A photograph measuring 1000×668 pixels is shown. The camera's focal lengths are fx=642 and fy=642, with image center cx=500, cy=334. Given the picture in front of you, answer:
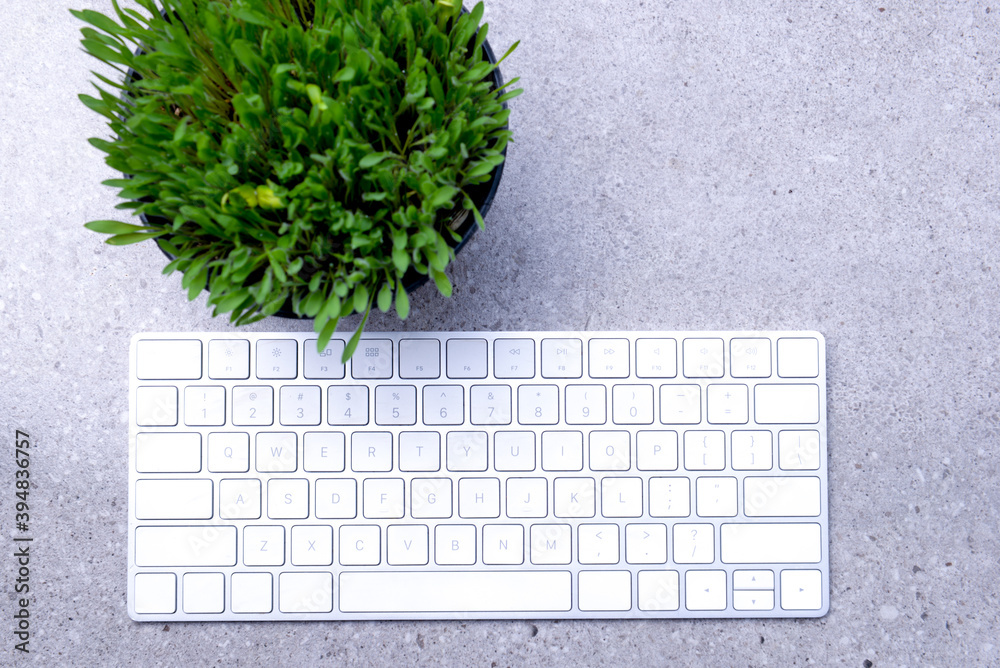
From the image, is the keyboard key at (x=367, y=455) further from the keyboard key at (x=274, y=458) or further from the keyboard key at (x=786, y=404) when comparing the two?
the keyboard key at (x=786, y=404)

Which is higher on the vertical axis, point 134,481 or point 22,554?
point 134,481

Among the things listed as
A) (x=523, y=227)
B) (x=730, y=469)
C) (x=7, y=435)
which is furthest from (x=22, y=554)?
(x=730, y=469)

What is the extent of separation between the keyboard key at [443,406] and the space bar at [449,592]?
135mm

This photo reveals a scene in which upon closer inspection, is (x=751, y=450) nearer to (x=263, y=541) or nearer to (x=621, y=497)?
(x=621, y=497)

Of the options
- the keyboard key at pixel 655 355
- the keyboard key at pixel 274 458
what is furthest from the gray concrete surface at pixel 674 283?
the keyboard key at pixel 274 458

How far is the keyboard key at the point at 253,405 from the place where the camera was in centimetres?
57

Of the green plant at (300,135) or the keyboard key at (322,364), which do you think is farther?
the keyboard key at (322,364)

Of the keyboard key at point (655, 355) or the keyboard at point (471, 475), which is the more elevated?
the keyboard key at point (655, 355)

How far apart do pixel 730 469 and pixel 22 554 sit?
0.66 metres

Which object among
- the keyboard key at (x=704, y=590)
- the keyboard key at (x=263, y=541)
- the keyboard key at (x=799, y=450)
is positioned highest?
the keyboard key at (x=799, y=450)

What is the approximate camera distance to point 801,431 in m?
0.58

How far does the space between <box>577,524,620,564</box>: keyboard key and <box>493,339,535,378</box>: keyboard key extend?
15 centimetres

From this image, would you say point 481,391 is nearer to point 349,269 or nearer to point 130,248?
point 349,269

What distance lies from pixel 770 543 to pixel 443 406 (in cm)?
32
